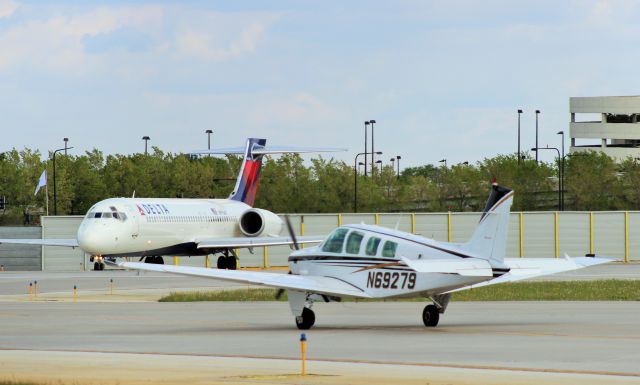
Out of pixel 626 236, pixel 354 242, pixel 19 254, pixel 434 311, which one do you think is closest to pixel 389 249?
pixel 354 242

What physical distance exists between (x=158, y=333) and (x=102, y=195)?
89172 millimetres

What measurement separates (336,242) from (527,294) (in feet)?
41.2

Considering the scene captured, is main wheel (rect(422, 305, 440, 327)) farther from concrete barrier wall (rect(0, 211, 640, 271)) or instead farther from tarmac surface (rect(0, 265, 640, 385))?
concrete barrier wall (rect(0, 211, 640, 271))

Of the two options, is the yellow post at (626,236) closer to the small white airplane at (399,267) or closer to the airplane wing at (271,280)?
the small white airplane at (399,267)

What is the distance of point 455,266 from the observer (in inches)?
944

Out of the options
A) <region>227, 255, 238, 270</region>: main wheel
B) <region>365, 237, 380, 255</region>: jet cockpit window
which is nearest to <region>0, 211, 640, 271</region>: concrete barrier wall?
<region>227, 255, 238, 270</region>: main wheel

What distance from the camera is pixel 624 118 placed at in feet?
506

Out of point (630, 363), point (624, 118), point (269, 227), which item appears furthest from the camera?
point (624, 118)

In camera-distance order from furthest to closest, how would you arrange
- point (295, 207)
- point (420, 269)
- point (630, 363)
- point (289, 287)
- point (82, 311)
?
point (295, 207)
point (82, 311)
point (289, 287)
point (420, 269)
point (630, 363)

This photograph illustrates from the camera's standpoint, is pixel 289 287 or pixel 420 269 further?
pixel 289 287

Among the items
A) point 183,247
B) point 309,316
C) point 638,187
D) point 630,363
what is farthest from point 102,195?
point 630,363

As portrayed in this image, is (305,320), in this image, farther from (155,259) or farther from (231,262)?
(231,262)

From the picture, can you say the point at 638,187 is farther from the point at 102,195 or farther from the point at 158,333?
the point at 158,333

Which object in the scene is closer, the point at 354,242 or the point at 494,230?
the point at 494,230
